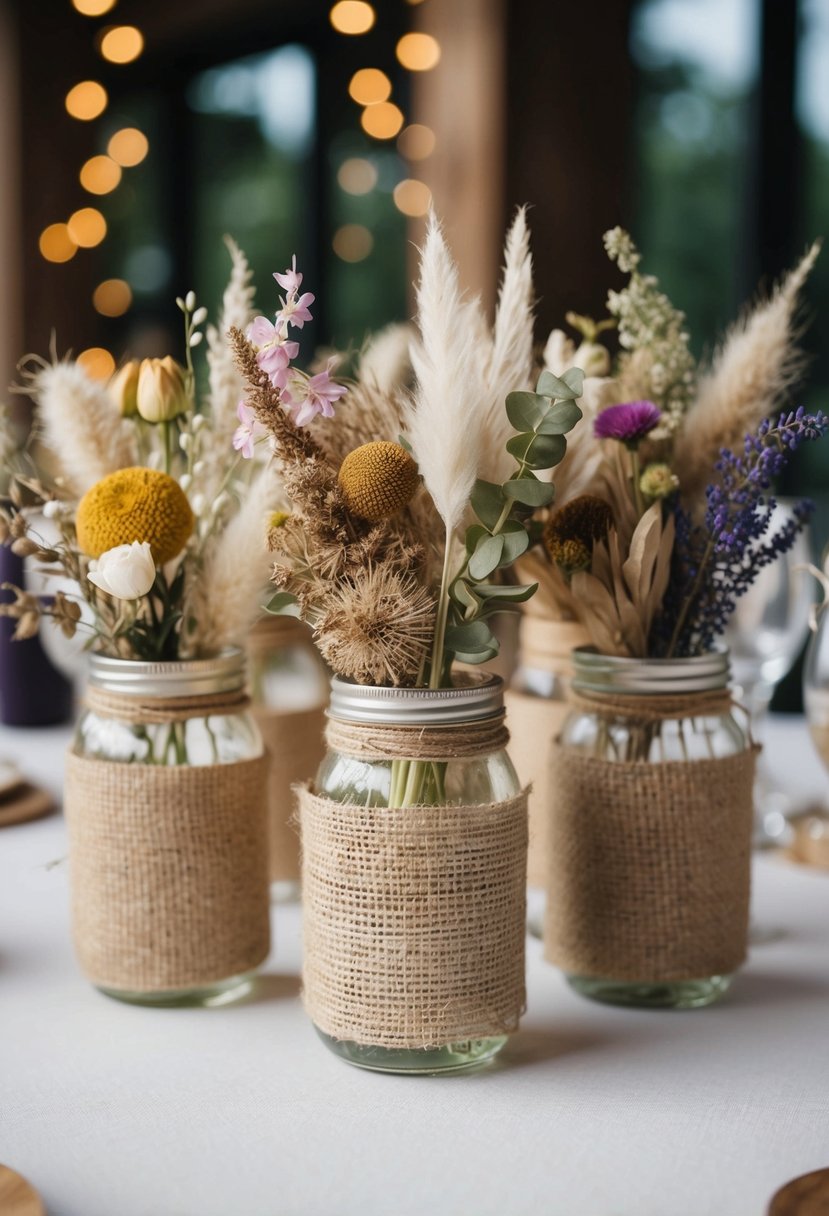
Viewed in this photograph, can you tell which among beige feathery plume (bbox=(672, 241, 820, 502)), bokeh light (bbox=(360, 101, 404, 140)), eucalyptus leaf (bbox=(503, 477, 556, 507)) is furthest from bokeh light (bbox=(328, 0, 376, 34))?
eucalyptus leaf (bbox=(503, 477, 556, 507))

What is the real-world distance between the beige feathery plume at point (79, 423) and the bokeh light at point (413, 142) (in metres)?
3.06

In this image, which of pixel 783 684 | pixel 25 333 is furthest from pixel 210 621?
pixel 25 333

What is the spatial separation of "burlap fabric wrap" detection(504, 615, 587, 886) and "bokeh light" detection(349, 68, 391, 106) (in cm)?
381

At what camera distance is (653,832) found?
750 millimetres

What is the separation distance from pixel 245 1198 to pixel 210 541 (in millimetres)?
368

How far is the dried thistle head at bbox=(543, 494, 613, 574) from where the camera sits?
736 millimetres

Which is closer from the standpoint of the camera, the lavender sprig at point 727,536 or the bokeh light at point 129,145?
the lavender sprig at point 727,536

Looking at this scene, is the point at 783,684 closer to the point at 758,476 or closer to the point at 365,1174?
the point at 758,476

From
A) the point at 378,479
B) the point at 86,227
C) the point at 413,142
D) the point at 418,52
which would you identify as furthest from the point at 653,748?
the point at 86,227

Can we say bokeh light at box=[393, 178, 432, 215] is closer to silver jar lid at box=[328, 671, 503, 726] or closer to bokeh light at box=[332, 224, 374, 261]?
bokeh light at box=[332, 224, 374, 261]

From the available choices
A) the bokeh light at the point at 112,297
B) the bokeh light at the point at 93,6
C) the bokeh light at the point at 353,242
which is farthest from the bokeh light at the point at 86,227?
the bokeh light at the point at 353,242

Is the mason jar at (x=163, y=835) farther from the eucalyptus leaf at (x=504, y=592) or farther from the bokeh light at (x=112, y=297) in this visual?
the bokeh light at (x=112, y=297)

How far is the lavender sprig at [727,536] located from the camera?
0.70 metres

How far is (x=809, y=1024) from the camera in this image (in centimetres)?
75
